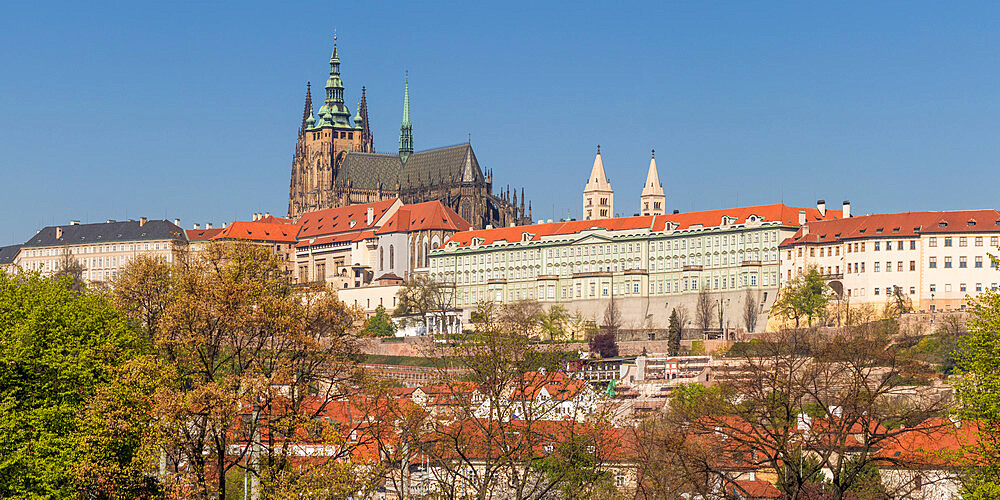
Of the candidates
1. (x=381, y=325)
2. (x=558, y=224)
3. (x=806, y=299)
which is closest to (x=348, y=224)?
(x=558, y=224)

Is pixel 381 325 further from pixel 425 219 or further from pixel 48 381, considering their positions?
pixel 48 381

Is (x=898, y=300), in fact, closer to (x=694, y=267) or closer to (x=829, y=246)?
(x=829, y=246)

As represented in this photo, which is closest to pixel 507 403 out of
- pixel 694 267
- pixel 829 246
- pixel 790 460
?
pixel 790 460

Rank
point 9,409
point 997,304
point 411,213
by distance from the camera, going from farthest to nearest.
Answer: point 411,213 → point 9,409 → point 997,304

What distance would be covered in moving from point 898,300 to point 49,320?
3344 inches

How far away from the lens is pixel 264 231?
622ft

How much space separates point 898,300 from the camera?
121688 millimetres

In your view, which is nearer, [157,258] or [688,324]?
[157,258]

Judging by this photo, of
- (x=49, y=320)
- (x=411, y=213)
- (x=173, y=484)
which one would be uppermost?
(x=411, y=213)

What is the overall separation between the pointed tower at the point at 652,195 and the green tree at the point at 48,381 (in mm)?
126675

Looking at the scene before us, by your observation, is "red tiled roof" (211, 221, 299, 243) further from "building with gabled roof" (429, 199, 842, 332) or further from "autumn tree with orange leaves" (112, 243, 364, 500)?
"autumn tree with orange leaves" (112, 243, 364, 500)

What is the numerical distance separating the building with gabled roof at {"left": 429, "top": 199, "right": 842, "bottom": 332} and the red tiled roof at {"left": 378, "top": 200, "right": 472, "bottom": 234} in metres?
6.70

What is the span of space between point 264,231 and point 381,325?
158 ft

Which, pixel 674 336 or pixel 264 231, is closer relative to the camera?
pixel 674 336
